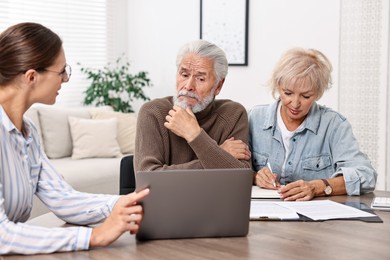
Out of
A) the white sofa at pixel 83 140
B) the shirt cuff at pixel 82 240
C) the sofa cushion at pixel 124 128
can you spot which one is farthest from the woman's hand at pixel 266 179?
the sofa cushion at pixel 124 128

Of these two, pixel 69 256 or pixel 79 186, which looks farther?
pixel 79 186

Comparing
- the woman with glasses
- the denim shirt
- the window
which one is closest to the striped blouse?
the woman with glasses

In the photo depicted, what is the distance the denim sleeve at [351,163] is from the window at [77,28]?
3.65 meters

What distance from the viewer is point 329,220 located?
196cm

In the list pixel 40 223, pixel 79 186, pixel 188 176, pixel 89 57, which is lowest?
pixel 79 186

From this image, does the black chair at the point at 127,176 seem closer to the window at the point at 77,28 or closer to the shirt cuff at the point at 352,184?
the shirt cuff at the point at 352,184

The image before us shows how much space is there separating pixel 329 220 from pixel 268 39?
3.46 metres

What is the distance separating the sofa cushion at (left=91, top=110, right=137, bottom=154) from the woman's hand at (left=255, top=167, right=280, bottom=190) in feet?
9.62

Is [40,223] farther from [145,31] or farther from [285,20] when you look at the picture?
[145,31]

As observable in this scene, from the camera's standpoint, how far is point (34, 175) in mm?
1895

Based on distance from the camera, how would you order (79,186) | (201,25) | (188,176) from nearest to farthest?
(188,176) < (79,186) < (201,25)

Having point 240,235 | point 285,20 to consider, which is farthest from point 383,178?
point 240,235

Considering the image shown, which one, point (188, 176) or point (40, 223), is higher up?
point (188, 176)

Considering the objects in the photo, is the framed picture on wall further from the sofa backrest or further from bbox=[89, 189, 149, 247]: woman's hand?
bbox=[89, 189, 149, 247]: woman's hand
